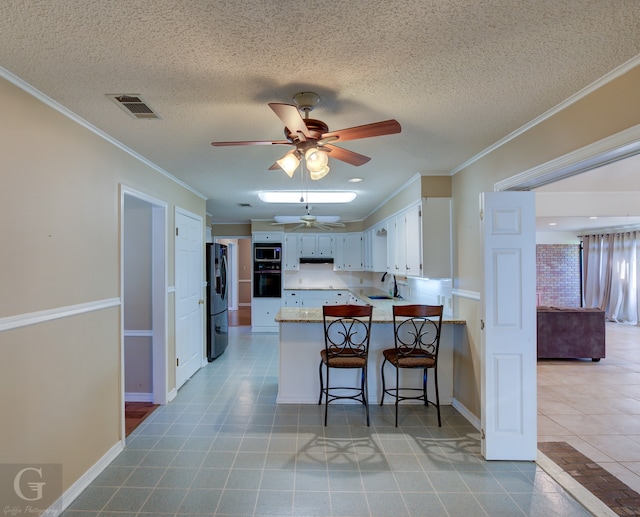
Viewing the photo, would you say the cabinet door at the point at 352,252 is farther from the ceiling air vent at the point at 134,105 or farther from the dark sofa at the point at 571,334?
the ceiling air vent at the point at 134,105

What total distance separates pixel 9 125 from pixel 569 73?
289 centimetres

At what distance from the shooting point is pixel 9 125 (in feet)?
5.92

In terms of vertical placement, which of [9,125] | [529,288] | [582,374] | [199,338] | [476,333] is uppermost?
[9,125]

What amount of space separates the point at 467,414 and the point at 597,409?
1458 millimetres

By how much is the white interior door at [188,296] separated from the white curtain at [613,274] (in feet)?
31.3

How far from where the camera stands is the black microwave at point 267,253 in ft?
24.4

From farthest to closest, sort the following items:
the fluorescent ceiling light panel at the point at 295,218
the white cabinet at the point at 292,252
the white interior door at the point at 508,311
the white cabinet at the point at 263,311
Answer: the white cabinet at the point at 292,252
the white cabinet at the point at 263,311
the fluorescent ceiling light panel at the point at 295,218
the white interior door at the point at 508,311

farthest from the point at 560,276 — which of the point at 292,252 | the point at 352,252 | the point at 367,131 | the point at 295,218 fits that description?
the point at 367,131

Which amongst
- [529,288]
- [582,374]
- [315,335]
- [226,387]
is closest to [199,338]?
[226,387]

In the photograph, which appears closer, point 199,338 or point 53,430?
point 53,430

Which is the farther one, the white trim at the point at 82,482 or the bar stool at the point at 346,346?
the bar stool at the point at 346,346

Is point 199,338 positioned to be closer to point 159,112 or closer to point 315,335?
point 315,335

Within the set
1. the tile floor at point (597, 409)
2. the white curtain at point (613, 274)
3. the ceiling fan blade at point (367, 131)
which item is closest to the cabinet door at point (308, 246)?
the tile floor at point (597, 409)

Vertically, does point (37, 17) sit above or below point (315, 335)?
above
